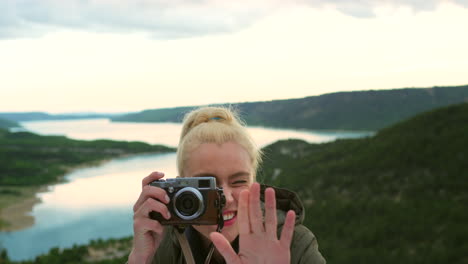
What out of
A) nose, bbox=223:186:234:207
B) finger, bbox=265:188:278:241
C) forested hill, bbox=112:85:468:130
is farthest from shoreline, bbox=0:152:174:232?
finger, bbox=265:188:278:241

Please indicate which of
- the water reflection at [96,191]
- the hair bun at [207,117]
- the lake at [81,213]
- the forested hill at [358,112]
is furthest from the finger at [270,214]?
the water reflection at [96,191]

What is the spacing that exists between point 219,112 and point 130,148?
83.1 m

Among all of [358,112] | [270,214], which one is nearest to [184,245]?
[270,214]

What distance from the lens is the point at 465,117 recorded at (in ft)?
55.8

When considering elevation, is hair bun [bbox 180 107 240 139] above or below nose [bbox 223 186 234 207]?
above

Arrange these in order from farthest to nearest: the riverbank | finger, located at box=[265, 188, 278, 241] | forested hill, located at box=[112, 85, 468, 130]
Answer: the riverbank → forested hill, located at box=[112, 85, 468, 130] → finger, located at box=[265, 188, 278, 241]

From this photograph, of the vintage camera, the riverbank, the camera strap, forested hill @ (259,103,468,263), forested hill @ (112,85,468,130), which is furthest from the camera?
the riverbank

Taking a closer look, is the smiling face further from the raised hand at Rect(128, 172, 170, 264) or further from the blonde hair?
the raised hand at Rect(128, 172, 170, 264)

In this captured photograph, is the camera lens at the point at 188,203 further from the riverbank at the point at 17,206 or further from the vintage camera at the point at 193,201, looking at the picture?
the riverbank at the point at 17,206

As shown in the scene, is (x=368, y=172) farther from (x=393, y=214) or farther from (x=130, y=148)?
(x=130, y=148)

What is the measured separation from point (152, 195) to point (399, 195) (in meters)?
12.6

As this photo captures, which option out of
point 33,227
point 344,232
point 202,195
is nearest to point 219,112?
point 202,195

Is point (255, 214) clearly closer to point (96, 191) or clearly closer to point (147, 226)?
point (147, 226)

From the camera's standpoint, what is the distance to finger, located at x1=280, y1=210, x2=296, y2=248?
121 cm
